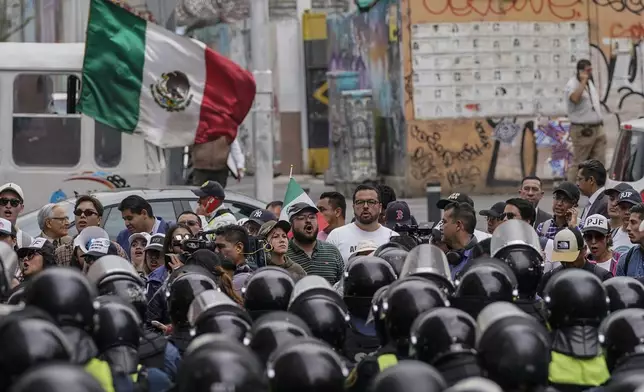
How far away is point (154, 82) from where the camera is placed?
17.0m

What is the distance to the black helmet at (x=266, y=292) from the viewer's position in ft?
27.1

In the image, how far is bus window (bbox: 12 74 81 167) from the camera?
54.7ft

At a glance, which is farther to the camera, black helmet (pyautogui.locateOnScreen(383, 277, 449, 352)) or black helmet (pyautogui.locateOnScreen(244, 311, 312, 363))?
black helmet (pyautogui.locateOnScreen(383, 277, 449, 352))

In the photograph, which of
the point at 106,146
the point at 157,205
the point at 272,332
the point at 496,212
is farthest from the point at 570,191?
the point at 106,146

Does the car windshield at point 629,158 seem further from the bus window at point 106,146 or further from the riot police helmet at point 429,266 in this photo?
the riot police helmet at point 429,266

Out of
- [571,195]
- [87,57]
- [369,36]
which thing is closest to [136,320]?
[571,195]

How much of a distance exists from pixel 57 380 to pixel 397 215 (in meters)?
7.22

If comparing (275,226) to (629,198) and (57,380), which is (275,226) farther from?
(57,380)

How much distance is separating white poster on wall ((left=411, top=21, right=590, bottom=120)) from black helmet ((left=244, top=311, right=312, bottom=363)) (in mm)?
16253

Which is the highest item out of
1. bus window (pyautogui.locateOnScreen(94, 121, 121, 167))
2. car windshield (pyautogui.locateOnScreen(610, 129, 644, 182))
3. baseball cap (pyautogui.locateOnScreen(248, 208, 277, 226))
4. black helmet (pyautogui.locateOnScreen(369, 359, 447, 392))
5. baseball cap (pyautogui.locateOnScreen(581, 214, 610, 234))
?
bus window (pyautogui.locateOnScreen(94, 121, 121, 167))

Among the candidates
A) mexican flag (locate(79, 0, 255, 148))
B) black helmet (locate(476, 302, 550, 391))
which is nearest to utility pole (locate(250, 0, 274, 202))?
mexican flag (locate(79, 0, 255, 148))

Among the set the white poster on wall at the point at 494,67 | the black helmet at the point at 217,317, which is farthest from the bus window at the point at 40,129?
the black helmet at the point at 217,317

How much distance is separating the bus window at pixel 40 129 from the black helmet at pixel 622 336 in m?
10.3

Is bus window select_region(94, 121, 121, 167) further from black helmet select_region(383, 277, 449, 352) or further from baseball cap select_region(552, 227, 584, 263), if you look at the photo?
black helmet select_region(383, 277, 449, 352)
